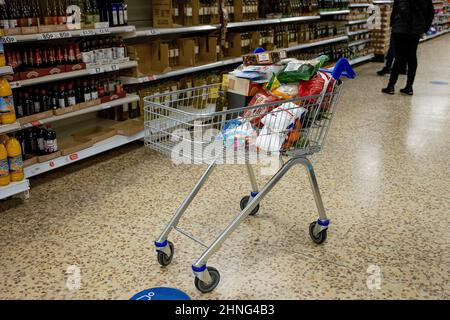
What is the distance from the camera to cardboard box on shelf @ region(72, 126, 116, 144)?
384 centimetres

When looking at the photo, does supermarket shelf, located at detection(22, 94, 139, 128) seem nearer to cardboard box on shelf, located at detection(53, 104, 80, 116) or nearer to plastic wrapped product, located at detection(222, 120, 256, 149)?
cardboard box on shelf, located at detection(53, 104, 80, 116)

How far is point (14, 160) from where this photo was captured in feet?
9.77

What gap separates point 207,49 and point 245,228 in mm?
2859

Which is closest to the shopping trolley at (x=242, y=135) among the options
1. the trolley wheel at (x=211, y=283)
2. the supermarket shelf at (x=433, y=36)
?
the trolley wheel at (x=211, y=283)

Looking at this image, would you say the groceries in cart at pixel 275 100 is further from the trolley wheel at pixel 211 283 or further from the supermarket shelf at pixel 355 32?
the supermarket shelf at pixel 355 32

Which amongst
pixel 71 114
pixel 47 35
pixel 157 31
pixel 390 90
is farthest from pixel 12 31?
pixel 390 90

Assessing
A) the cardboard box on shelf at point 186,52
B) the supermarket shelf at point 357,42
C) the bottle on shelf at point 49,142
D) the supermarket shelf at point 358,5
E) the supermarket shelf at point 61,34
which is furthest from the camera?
the supermarket shelf at point 357,42

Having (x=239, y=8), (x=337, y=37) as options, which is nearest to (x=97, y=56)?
(x=239, y=8)

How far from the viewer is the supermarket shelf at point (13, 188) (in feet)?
9.51

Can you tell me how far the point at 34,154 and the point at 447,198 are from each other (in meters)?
3.09

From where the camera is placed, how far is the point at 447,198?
3.13 m

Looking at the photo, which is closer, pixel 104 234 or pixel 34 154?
pixel 104 234

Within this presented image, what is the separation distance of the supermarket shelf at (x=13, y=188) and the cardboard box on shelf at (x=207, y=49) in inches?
101
